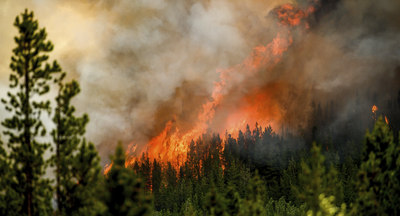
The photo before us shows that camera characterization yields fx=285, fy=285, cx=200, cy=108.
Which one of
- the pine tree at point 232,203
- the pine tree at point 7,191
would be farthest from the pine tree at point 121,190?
the pine tree at point 232,203

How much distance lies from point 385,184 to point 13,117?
37.6m

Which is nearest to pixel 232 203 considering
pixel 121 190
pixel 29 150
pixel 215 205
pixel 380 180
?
pixel 215 205

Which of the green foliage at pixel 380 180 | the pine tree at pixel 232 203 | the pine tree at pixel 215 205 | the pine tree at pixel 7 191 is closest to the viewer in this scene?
the pine tree at pixel 7 191

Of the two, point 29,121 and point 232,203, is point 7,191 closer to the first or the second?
point 29,121

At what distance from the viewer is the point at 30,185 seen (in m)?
22.4

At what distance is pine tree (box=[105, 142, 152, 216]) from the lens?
22.1 m

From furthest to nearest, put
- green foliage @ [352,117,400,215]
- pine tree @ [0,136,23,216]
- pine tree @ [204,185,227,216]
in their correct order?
pine tree @ [204,185,227,216], green foliage @ [352,117,400,215], pine tree @ [0,136,23,216]

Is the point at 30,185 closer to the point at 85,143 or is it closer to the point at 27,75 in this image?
the point at 85,143

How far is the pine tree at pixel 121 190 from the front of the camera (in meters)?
22.1

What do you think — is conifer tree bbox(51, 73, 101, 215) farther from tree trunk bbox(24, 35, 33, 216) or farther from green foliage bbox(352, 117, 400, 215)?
green foliage bbox(352, 117, 400, 215)

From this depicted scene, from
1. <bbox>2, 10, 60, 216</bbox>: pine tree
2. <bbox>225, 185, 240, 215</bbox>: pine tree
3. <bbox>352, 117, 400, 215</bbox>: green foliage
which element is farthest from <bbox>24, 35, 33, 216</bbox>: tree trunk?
<bbox>352, 117, 400, 215</bbox>: green foliage

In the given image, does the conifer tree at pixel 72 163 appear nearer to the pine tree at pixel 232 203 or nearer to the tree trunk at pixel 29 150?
the tree trunk at pixel 29 150

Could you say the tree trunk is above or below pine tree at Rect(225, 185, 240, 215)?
above

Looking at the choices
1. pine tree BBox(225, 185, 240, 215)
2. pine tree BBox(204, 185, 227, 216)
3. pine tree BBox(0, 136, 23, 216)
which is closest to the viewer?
pine tree BBox(0, 136, 23, 216)
